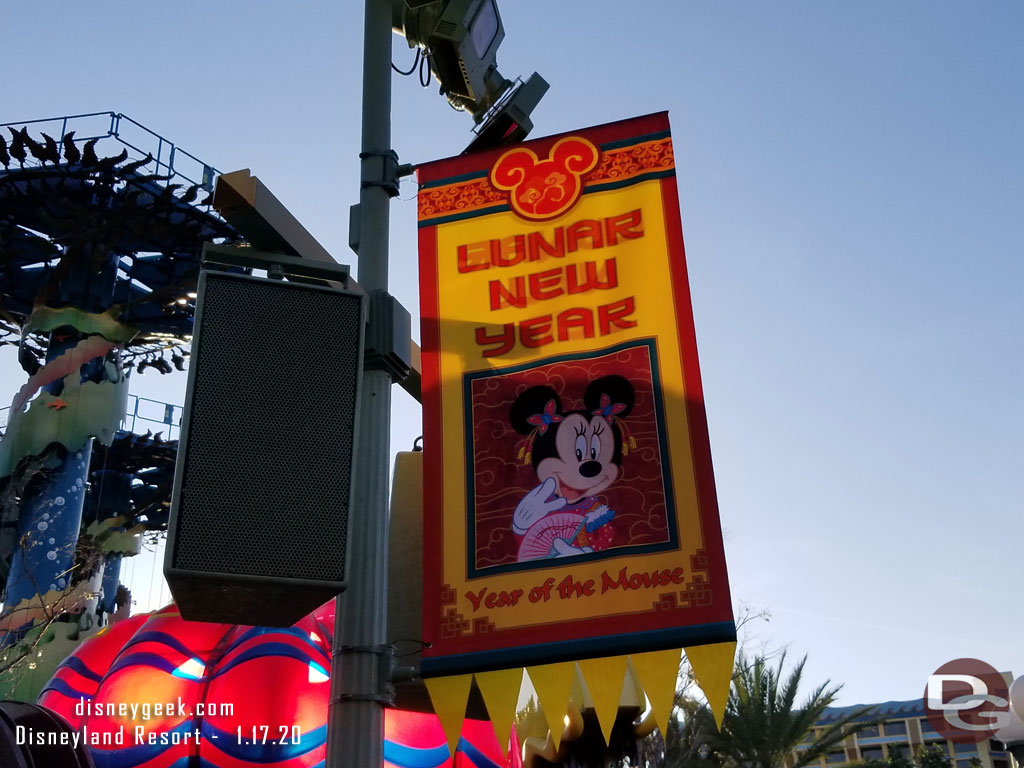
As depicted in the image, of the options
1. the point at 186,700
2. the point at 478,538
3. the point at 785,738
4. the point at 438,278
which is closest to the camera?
the point at 478,538

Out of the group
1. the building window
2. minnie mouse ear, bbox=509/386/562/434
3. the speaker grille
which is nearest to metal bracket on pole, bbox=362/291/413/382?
minnie mouse ear, bbox=509/386/562/434

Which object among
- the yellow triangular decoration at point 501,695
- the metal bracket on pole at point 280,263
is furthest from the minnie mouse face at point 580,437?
the metal bracket on pole at point 280,263

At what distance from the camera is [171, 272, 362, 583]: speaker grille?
10.5 feet

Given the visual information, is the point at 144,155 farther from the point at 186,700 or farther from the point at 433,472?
the point at 433,472

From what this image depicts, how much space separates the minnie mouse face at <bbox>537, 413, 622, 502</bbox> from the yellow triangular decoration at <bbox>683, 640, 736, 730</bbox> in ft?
2.92

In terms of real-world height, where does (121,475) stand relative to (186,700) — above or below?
above

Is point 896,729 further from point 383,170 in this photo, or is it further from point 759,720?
point 383,170

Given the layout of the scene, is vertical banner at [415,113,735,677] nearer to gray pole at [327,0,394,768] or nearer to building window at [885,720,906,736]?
gray pole at [327,0,394,768]

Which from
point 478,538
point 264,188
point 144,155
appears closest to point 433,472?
point 478,538

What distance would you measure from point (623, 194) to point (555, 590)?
2281 millimetres

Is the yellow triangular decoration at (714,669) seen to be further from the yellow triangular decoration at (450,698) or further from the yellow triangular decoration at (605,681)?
the yellow triangular decoration at (450,698)

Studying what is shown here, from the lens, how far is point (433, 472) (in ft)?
16.8

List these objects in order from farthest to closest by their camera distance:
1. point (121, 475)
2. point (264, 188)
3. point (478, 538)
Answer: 1. point (121, 475)
2. point (478, 538)
3. point (264, 188)

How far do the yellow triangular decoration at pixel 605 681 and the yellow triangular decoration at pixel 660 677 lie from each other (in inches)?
3.7
